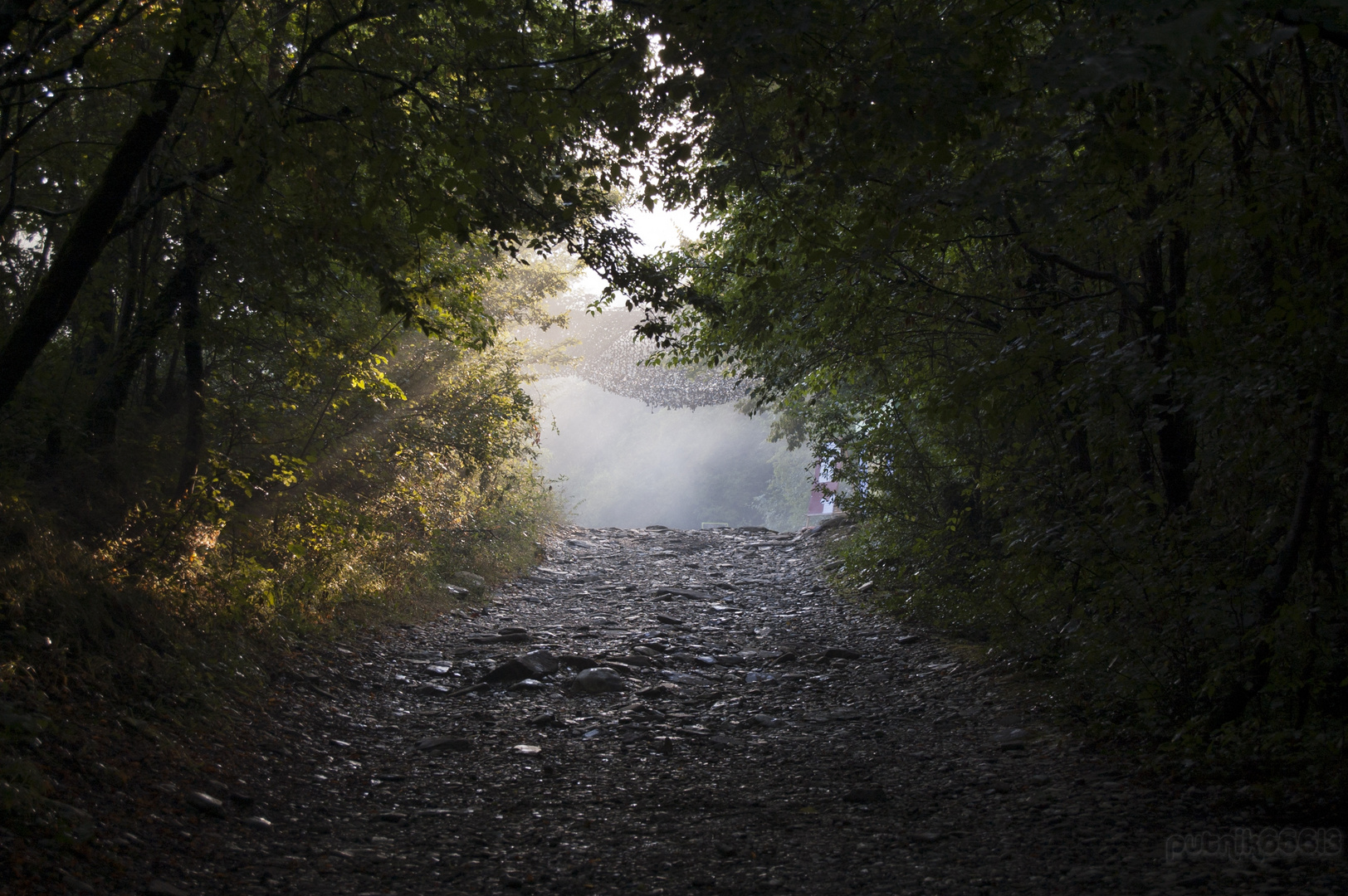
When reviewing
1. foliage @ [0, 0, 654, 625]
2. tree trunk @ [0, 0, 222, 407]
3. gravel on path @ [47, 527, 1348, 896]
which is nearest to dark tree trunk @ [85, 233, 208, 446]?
foliage @ [0, 0, 654, 625]

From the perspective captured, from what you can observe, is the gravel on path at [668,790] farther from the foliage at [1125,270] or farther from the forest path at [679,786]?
the foliage at [1125,270]

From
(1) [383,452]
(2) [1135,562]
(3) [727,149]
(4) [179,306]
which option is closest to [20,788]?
(4) [179,306]

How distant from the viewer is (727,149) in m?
4.34

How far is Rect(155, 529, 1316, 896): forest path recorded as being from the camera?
3.12m

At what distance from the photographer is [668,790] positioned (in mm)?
4199

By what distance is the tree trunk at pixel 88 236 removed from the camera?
4344 millimetres

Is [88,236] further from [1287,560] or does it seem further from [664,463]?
[664,463]

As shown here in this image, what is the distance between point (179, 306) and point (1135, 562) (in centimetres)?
653

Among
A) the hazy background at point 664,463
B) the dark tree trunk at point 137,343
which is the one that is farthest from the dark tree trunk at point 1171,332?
the hazy background at point 664,463

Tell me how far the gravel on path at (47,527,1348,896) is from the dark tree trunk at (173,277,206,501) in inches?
63.6

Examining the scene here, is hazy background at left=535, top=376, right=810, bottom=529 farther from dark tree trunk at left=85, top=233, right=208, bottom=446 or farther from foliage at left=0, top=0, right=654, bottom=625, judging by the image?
dark tree trunk at left=85, top=233, right=208, bottom=446

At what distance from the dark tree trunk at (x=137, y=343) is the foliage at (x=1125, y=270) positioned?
129 inches

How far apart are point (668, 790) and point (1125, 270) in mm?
4682

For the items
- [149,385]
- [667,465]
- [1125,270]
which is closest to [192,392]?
[149,385]
